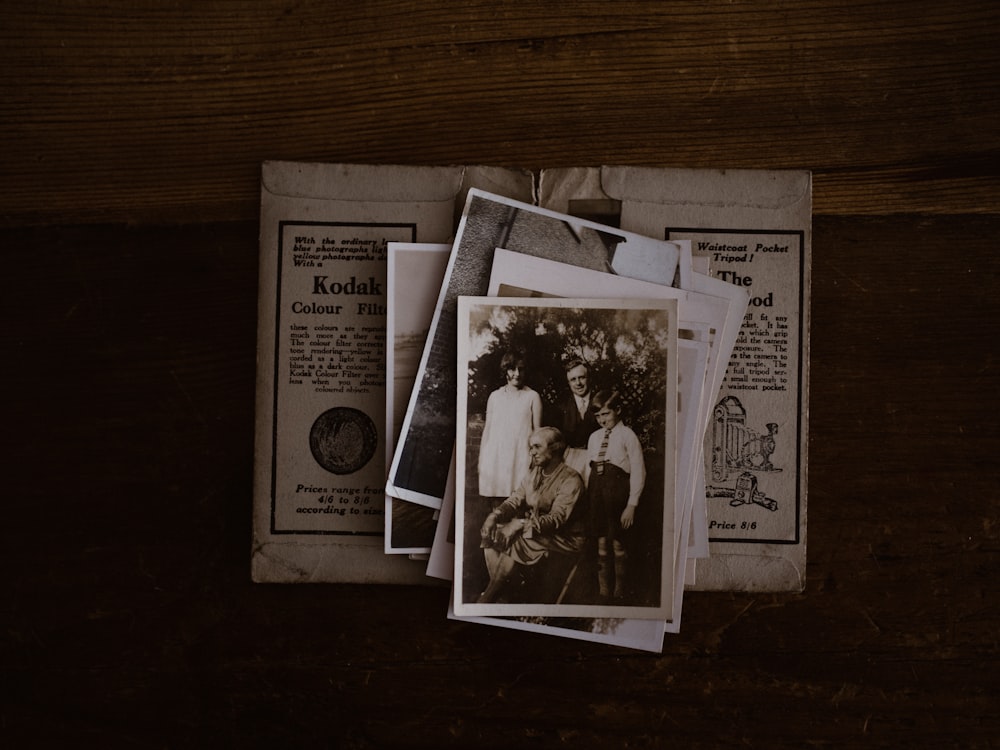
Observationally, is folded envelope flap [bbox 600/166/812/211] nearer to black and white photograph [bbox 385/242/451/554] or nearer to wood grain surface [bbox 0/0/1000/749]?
wood grain surface [bbox 0/0/1000/749]

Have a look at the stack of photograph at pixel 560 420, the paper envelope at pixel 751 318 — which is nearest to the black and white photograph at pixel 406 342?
the stack of photograph at pixel 560 420

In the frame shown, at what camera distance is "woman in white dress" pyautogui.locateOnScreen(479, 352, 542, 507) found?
0.53 meters

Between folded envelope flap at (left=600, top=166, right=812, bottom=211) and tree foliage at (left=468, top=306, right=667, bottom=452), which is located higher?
folded envelope flap at (left=600, top=166, right=812, bottom=211)

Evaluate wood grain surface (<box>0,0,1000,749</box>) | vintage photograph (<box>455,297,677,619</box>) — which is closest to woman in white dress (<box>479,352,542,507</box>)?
vintage photograph (<box>455,297,677,619</box>)

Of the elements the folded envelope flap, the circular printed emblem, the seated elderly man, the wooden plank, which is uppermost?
the wooden plank

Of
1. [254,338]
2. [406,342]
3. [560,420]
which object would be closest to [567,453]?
[560,420]

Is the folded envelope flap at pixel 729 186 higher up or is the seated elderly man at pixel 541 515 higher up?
the folded envelope flap at pixel 729 186

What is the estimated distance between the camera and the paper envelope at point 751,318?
550 mm

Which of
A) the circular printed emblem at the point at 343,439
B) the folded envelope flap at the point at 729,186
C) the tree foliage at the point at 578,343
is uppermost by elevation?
the folded envelope flap at the point at 729,186

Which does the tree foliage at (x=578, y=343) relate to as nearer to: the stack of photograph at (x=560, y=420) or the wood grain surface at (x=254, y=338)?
the stack of photograph at (x=560, y=420)

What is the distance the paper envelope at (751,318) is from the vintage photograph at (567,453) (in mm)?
54

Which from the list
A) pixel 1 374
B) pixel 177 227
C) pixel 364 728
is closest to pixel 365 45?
pixel 177 227

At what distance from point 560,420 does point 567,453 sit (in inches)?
1.1

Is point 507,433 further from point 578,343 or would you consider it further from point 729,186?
point 729,186
